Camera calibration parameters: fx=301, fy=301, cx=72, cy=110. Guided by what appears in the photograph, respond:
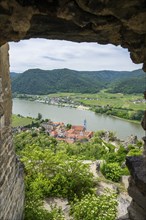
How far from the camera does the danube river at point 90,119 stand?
63.5 meters

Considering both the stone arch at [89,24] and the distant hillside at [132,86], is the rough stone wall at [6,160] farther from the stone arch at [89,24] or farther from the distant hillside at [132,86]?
the distant hillside at [132,86]

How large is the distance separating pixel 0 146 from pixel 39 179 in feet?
15.6

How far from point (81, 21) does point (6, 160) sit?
326cm

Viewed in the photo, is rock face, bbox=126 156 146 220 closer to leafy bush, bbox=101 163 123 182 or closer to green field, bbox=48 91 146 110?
leafy bush, bbox=101 163 123 182

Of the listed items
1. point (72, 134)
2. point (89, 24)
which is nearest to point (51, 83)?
point (72, 134)

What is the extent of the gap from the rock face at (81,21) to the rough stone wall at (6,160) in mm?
1995

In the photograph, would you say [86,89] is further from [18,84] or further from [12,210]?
[12,210]

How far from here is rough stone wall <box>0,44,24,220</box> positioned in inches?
205

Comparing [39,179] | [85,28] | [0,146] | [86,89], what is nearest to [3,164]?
[0,146]

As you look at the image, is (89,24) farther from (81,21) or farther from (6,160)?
(6,160)

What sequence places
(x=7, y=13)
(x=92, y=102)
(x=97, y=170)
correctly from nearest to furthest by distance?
1. (x=7, y=13)
2. (x=97, y=170)
3. (x=92, y=102)

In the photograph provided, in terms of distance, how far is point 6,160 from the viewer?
17.9 feet

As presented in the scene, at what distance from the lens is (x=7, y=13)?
3.06 metres

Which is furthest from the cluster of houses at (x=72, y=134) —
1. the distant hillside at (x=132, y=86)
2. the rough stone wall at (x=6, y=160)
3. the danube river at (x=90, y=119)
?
the distant hillside at (x=132, y=86)
